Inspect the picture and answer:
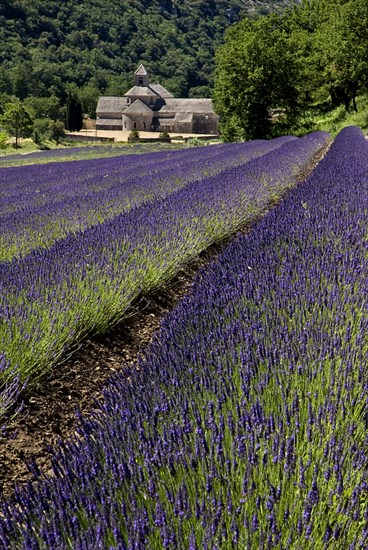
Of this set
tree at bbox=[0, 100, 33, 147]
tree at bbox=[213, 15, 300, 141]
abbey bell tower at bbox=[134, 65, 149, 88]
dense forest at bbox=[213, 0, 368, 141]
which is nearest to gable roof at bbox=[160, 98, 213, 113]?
abbey bell tower at bbox=[134, 65, 149, 88]

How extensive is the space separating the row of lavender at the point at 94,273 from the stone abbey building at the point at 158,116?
70.2 m

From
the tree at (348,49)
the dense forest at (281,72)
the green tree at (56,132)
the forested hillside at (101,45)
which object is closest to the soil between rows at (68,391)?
the dense forest at (281,72)

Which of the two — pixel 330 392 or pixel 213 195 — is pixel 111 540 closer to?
pixel 330 392

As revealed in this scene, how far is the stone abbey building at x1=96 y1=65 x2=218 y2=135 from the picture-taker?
2921 inches

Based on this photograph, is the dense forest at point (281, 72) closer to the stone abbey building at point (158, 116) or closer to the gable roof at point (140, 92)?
the stone abbey building at point (158, 116)

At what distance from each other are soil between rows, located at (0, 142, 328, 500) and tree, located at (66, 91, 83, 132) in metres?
63.8

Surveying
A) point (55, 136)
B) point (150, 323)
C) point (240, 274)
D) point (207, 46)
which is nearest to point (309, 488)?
point (240, 274)

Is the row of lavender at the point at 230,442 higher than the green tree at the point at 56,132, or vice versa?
the green tree at the point at 56,132

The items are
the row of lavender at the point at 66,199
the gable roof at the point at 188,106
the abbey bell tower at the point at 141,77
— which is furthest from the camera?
the abbey bell tower at the point at 141,77

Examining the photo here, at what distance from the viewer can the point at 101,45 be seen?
11106 centimetres

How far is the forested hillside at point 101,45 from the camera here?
3297 inches

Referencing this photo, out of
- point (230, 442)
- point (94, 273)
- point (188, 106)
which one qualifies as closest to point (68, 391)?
point (94, 273)

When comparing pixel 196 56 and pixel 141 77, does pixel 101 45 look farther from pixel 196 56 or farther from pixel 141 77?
pixel 141 77

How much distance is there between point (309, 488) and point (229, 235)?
509cm
